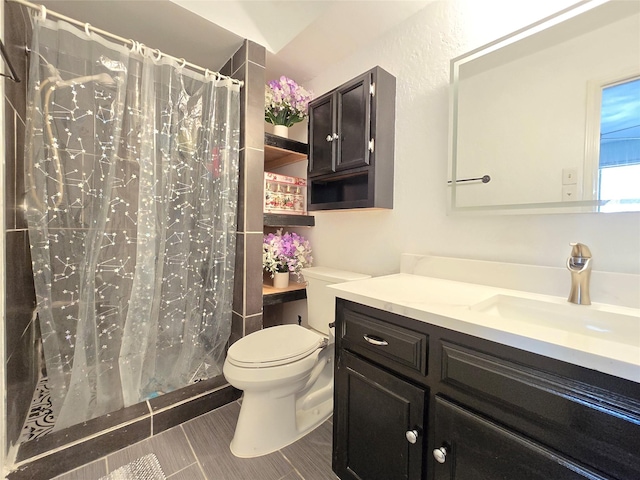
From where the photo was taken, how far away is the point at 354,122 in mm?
1488

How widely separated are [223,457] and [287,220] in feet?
4.40

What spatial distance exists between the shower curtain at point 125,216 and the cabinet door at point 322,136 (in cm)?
49

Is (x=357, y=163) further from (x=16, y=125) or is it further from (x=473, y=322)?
(x=16, y=125)

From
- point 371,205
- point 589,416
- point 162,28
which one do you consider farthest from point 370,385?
point 162,28

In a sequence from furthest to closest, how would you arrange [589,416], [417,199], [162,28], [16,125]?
[162,28] → [417,199] → [16,125] → [589,416]

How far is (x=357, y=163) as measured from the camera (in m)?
1.48

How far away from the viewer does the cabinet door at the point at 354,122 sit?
1.43 m

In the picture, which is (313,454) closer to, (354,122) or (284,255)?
(284,255)

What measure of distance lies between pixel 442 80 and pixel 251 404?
1828 millimetres

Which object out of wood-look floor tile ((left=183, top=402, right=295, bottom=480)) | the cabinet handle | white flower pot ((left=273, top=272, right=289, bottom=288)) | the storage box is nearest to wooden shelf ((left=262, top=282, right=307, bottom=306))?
white flower pot ((left=273, top=272, right=289, bottom=288))

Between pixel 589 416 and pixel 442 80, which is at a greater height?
pixel 442 80

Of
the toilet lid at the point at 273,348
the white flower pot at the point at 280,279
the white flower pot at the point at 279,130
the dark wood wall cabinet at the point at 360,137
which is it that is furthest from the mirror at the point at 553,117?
the white flower pot at the point at 280,279

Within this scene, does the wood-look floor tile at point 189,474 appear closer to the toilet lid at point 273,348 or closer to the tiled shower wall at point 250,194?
the toilet lid at point 273,348

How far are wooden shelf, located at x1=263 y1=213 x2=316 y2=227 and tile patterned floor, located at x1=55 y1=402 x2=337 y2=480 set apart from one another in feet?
3.93
